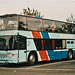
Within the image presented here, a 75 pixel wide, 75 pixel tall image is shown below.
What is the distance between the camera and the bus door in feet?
54.3

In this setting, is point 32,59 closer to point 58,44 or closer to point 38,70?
point 38,70

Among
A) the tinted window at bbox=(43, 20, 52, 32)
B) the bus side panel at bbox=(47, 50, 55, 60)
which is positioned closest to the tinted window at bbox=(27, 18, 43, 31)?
the tinted window at bbox=(43, 20, 52, 32)

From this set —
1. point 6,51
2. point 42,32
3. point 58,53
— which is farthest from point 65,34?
point 6,51

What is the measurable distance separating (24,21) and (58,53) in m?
5.09

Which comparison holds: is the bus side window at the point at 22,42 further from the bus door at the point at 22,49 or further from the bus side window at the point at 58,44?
the bus side window at the point at 58,44

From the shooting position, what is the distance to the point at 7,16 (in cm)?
1722

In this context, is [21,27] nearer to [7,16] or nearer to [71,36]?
[7,16]

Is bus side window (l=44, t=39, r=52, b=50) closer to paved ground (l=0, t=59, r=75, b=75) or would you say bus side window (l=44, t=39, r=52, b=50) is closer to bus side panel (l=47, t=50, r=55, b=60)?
bus side panel (l=47, t=50, r=55, b=60)

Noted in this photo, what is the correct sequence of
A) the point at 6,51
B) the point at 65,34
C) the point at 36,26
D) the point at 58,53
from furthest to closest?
the point at 65,34 → the point at 58,53 → the point at 36,26 → the point at 6,51

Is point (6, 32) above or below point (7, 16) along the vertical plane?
below

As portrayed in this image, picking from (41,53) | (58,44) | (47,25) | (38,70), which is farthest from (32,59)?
(58,44)

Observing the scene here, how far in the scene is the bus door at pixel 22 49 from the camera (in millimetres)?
16545

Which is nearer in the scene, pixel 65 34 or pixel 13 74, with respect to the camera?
pixel 13 74

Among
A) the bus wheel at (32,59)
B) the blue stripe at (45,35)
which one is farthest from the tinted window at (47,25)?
the bus wheel at (32,59)
